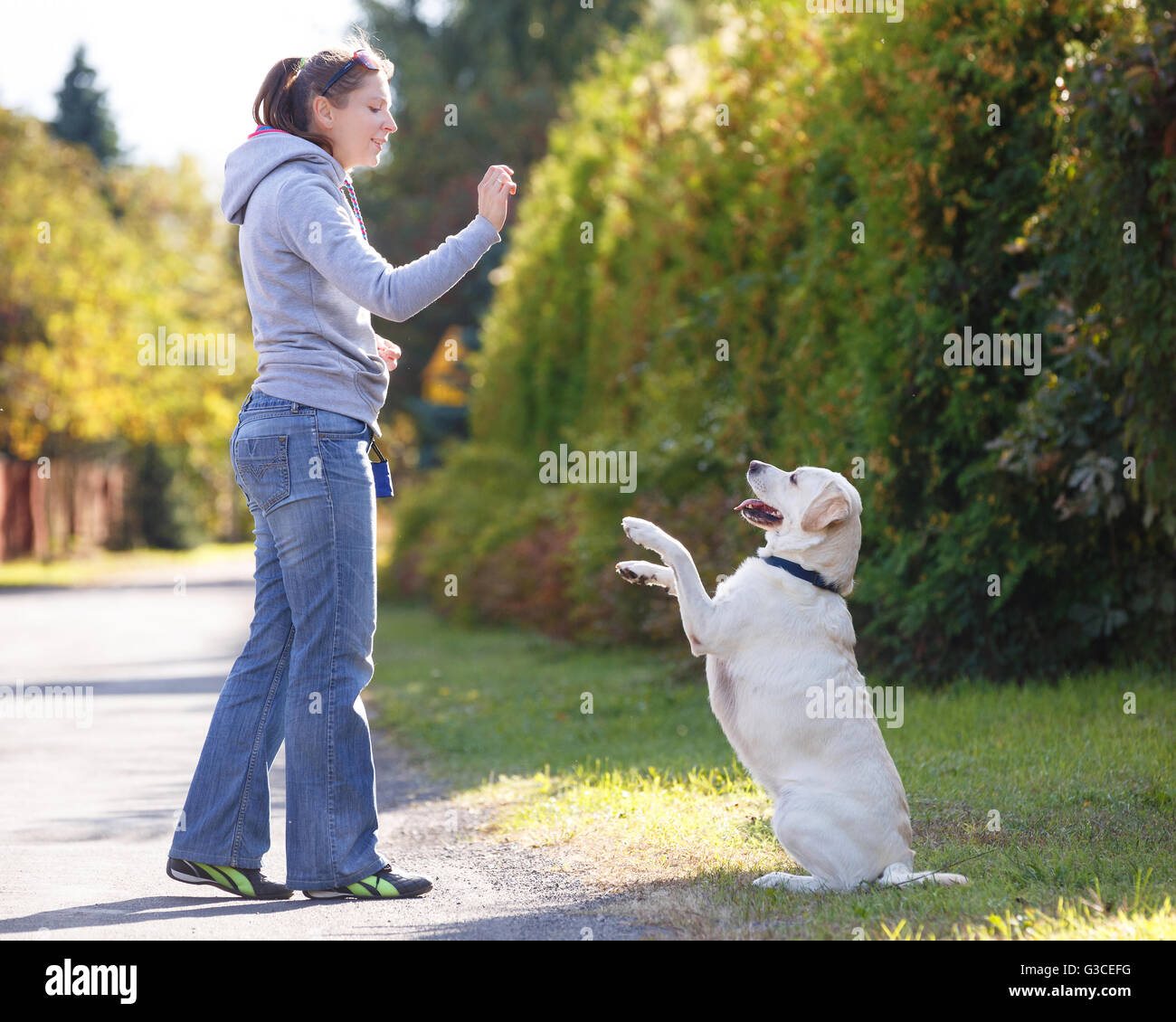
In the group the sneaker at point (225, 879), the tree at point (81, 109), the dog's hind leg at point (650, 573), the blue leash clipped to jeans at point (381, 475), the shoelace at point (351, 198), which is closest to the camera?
the sneaker at point (225, 879)

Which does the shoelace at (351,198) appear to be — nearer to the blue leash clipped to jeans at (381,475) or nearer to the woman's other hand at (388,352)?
the woman's other hand at (388,352)

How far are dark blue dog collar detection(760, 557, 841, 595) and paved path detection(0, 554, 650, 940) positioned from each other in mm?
1345

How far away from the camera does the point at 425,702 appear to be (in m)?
10.6

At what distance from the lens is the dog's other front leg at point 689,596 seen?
4.91m

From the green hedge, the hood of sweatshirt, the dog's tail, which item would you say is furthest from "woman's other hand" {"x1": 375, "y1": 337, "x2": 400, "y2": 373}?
the green hedge

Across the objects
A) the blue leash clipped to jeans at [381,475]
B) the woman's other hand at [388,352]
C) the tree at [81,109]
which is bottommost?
the blue leash clipped to jeans at [381,475]

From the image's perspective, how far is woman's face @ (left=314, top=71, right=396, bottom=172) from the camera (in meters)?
4.73

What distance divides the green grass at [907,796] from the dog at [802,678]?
0.65 ft

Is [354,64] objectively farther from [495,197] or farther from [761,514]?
[761,514]

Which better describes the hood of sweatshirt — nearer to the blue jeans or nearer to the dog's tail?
the blue jeans

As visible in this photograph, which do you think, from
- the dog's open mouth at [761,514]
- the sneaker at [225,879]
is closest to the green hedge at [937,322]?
the dog's open mouth at [761,514]

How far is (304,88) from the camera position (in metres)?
4.74
